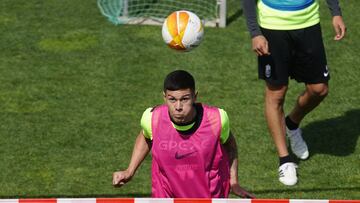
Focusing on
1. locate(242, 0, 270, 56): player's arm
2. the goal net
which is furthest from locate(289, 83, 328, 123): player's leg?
the goal net

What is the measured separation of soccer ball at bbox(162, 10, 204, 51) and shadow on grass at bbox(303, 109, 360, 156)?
205 cm

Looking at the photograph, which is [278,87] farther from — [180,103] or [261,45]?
[180,103]

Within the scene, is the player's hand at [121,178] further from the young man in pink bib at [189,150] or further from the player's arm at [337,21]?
the player's arm at [337,21]

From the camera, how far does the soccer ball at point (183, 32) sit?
25.8 ft

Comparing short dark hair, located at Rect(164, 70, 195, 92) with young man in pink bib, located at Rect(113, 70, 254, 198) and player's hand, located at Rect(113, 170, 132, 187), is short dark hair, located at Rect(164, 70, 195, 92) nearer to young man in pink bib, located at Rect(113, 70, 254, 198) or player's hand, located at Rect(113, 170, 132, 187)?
young man in pink bib, located at Rect(113, 70, 254, 198)

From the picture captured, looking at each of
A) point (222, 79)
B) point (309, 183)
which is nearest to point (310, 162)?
point (309, 183)

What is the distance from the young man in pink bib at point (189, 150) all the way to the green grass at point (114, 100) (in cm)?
207

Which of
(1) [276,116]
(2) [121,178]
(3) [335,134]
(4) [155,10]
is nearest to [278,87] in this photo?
(1) [276,116]

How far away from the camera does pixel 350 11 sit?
42.7ft

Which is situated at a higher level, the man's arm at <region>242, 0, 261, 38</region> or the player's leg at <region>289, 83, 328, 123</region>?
the man's arm at <region>242, 0, 261, 38</region>

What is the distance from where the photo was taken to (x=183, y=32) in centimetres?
787

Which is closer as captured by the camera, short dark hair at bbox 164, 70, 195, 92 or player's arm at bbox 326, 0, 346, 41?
short dark hair at bbox 164, 70, 195, 92

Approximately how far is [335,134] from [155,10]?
14.5 ft

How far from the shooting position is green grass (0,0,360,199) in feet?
27.8
